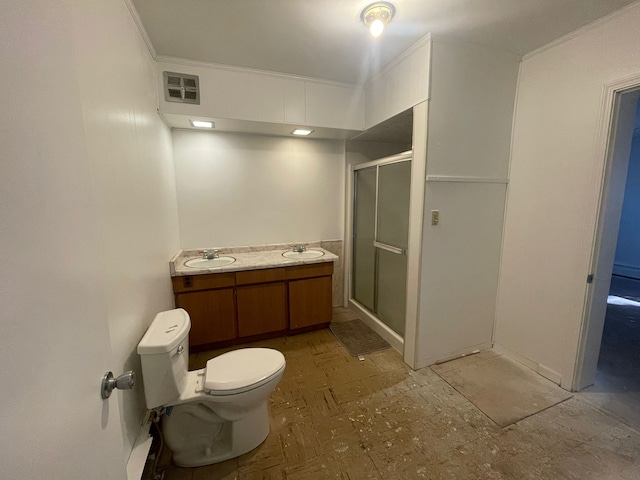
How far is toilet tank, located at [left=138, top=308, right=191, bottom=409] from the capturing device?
4.22 ft

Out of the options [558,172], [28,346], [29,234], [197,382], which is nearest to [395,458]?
[197,382]

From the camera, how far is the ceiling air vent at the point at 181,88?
2100 mm

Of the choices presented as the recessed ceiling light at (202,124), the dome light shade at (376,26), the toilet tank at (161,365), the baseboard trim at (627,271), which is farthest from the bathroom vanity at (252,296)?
the baseboard trim at (627,271)

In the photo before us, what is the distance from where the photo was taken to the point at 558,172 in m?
1.92

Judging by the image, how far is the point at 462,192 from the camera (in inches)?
83.4

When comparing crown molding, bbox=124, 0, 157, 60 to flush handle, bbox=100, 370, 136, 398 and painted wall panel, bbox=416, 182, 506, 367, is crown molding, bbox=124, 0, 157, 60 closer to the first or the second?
flush handle, bbox=100, 370, 136, 398

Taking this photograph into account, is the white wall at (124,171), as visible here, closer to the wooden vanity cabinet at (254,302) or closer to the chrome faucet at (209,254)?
the wooden vanity cabinet at (254,302)

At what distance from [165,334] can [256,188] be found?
184 centimetres

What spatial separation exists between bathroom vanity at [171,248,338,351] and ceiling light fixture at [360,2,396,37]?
1.87 metres

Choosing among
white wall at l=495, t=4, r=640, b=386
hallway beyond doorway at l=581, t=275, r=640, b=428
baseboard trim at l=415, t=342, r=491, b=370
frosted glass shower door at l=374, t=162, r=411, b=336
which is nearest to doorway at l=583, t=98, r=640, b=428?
hallway beyond doorway at l=581, t=275, r=640, b=428

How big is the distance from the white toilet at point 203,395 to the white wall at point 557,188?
200 cm

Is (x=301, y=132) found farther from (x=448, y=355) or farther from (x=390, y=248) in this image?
(x=448, y=355)

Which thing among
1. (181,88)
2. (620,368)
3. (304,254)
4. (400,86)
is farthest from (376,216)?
(620,368)

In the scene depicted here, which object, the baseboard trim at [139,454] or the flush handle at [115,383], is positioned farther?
the baseboard trim at [139,454]
